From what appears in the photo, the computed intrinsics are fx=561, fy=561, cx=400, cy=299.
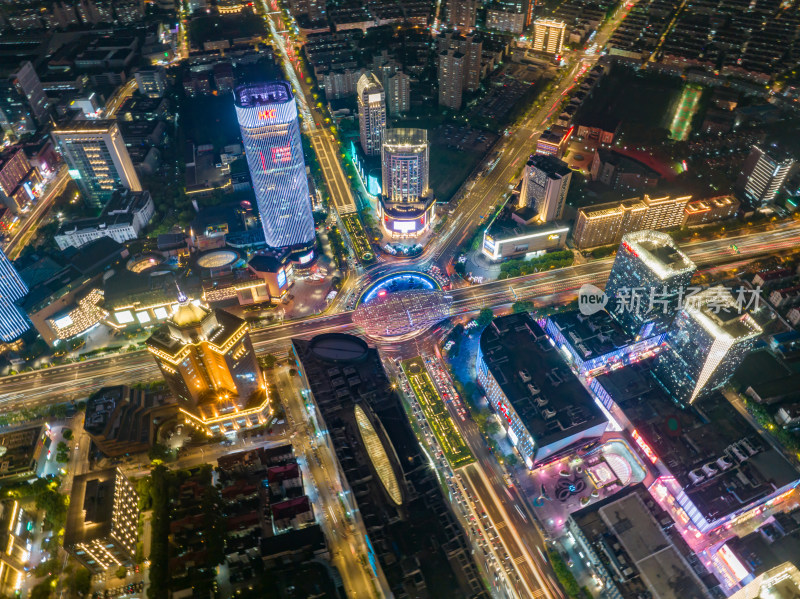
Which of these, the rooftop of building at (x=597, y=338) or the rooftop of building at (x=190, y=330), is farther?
the rooftop of building at (x=597, y=338)

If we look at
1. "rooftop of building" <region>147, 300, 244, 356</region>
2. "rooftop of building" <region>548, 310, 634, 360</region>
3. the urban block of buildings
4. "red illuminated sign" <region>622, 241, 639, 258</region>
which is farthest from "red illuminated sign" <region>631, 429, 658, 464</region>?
"rooftop of building" <region>147, 300, 244, 356</region>

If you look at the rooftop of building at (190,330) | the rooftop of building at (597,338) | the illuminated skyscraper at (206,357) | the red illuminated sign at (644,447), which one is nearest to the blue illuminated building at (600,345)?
the rooftop of building at (597,338)

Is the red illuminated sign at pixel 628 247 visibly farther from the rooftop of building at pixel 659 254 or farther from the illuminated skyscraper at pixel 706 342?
the illuminated skyscraper at pixel 706 342

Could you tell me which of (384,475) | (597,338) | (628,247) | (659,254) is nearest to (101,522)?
(384,475)

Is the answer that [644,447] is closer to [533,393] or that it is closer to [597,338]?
[533,393]

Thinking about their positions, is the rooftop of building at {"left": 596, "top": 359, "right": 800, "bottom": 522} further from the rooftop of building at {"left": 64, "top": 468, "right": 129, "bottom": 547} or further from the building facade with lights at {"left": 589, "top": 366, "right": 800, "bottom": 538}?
the rooftop of building at {"left": 64, "top": 468, "right": 129, "bottom": 547}
